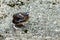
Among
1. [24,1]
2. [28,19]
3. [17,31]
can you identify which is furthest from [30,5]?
[17,31]

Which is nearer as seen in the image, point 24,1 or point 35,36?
point 35,36

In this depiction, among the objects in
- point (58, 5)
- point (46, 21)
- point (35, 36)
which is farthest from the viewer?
point (58, 5)

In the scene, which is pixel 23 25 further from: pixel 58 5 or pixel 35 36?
pixel 58 5

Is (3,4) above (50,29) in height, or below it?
above

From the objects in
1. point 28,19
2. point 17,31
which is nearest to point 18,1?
point 28,19

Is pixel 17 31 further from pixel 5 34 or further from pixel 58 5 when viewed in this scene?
pixel 58 5

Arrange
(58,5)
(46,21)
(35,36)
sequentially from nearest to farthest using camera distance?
(35,36), (46,21), (58,5)
